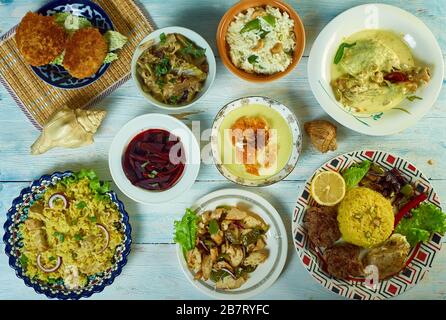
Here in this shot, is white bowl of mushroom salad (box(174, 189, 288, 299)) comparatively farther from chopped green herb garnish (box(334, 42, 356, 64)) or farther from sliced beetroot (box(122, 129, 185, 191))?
chopped green herb garnish (box(334, 42, 356, 64))

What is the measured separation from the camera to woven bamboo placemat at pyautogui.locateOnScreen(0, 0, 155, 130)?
107 inches

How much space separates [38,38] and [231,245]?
1.58 metres

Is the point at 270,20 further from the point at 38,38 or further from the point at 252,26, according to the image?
the point at 38,38

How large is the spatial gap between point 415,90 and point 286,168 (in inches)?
33.2

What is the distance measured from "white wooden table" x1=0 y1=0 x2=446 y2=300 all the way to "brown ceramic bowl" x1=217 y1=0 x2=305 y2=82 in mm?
184

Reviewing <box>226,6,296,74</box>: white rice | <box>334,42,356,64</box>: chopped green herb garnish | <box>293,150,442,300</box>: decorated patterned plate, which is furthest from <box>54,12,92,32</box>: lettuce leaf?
<box>293,150,442,300</box>: decorated patterned plate

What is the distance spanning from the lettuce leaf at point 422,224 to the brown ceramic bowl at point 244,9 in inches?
43.9

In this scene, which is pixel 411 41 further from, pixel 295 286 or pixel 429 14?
pixel 295 286

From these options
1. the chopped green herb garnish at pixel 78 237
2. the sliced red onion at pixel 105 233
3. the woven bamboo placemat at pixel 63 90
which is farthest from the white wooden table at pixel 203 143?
the chopped green herb garnish at pixel 78 237

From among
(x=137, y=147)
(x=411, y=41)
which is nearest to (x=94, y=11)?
(x=137, y=147)

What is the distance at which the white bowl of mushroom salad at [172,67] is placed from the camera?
102 inches

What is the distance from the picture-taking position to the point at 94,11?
8.67 feet

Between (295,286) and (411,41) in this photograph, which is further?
(295,286)

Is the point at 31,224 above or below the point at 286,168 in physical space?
below
